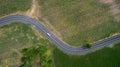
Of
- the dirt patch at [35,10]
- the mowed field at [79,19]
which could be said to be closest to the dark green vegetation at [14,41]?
the dirt patch at [35,10]

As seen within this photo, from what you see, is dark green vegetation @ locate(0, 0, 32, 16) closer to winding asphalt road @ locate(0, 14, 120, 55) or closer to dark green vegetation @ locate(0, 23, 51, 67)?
winding asphalt road @ locate(0, 14, 120, 55)

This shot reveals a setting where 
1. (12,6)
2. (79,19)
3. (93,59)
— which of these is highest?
(12,6)

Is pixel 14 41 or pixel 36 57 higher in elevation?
pixel 14 41

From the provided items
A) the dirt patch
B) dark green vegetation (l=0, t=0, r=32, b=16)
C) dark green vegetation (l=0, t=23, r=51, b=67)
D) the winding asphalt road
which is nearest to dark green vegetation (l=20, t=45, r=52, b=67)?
dark green vegetation (l=0, t=23, r=51, b=67)

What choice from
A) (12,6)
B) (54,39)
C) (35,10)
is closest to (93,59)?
(54,39)

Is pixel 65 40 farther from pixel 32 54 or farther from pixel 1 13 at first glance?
pixel 1 13

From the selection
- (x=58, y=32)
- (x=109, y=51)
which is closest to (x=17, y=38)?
(x=58, y=32)

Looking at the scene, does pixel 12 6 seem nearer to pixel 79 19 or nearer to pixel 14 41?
pixel 14 41
